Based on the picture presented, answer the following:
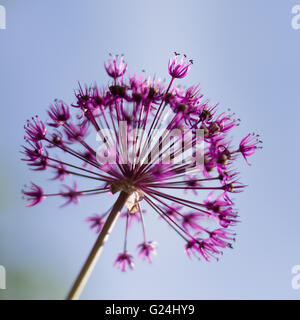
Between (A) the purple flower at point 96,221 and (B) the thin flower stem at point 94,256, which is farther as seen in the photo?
(A) the purple flower at point 96,221

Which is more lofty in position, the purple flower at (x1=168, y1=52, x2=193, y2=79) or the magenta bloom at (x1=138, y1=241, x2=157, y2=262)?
the purple flower at (x1=168, y1=52, x2=193, y2=79)

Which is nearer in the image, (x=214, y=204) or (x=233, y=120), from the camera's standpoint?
(x=214, y=204)

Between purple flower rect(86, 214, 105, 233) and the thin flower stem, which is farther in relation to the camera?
purple flower rect(86, 214, 105, 233)

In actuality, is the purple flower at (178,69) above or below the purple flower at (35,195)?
above

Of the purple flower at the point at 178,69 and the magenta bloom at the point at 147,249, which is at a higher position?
the purple flower at the point at 178,69

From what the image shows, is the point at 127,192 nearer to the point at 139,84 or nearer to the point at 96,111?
the point at 96,111

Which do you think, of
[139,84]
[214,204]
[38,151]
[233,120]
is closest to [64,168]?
[38,151]
